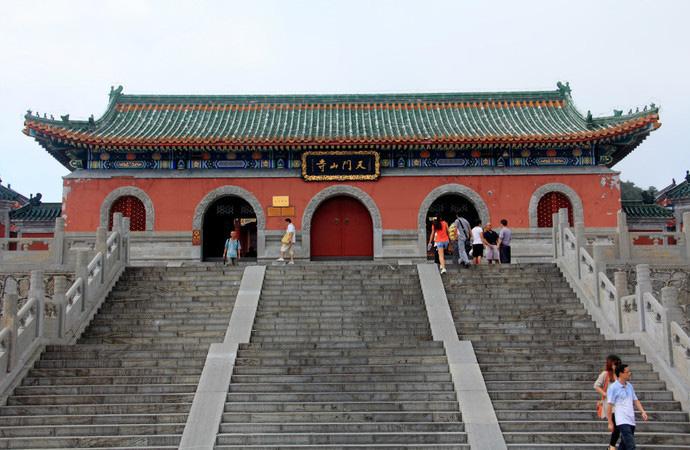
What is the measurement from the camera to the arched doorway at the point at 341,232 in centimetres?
1902

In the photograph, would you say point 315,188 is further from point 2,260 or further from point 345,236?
point 2,260

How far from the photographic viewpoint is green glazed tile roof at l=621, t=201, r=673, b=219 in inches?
893

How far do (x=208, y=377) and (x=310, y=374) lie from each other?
1378mm

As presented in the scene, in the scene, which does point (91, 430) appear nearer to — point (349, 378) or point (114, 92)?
point (349, 378)

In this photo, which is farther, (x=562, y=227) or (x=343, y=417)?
(x=562, y=227)

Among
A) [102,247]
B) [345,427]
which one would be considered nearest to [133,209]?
[102,247]

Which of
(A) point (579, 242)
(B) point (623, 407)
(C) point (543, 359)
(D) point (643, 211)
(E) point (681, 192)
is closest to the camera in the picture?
(B) point (623, 407)

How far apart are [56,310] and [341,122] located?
11750mm

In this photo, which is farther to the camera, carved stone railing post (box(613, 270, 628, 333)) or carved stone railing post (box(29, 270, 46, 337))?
carved stone railing post (box(613, 270, 628, 333))

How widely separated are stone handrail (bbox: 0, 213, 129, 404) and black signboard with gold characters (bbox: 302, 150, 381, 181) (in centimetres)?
652

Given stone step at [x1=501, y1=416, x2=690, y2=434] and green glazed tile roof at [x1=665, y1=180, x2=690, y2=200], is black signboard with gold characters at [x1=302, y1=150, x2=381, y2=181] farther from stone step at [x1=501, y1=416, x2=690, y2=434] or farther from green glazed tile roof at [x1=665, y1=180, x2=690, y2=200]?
green glazed tile roof at [x1=665, y1=180, x2=690, y2=200]

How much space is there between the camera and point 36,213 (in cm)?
2286

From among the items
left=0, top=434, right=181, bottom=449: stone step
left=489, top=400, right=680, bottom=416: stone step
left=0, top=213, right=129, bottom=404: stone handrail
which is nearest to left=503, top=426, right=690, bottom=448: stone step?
left=489, top=400, right=680, bottom=416: stone step

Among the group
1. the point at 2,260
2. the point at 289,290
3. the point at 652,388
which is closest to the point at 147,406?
the point at 289,290
